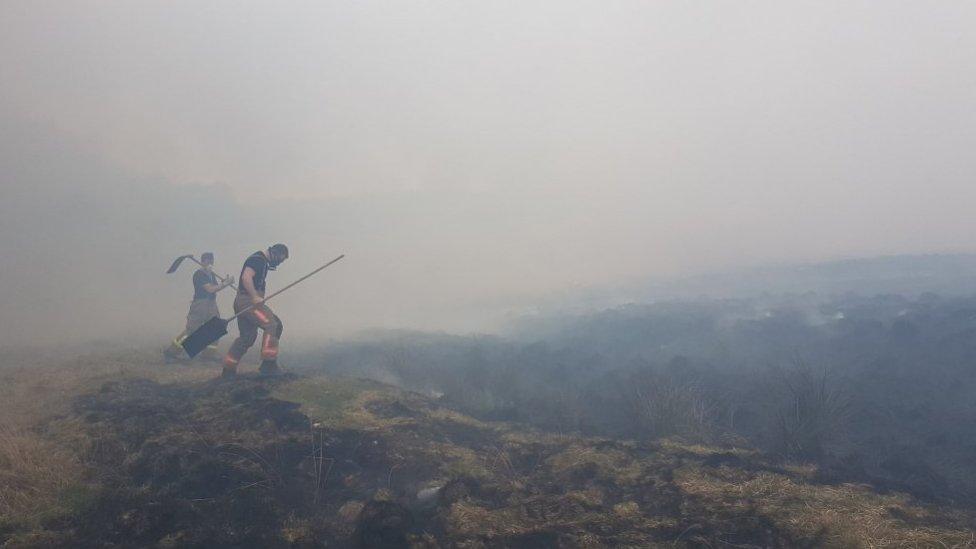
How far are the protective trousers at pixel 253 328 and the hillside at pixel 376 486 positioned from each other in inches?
64.4

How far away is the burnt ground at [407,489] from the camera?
5988mm

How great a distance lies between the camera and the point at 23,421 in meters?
9.31

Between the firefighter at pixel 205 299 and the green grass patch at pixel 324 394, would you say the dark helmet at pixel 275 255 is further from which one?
the firefighter at pixel 205 299

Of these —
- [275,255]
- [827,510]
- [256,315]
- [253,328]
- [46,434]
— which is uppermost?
[275,255]

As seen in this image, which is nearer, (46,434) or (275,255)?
(46,434)

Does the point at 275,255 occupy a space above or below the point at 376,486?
above

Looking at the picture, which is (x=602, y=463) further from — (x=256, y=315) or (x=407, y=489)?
(x=256, y=315)

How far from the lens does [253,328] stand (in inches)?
493

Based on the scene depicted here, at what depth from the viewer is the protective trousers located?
1232 centimetres

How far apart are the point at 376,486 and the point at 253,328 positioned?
6.41m

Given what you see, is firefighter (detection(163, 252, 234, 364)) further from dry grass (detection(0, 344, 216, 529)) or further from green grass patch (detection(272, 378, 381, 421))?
green grass patch (detection(272, 378, 381, 421))

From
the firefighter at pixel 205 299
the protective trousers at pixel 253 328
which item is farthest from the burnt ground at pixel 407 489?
the firefighter at pixel 205 299

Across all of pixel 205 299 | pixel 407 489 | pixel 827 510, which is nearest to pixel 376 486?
pixel 407 489

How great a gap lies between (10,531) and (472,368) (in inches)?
577
